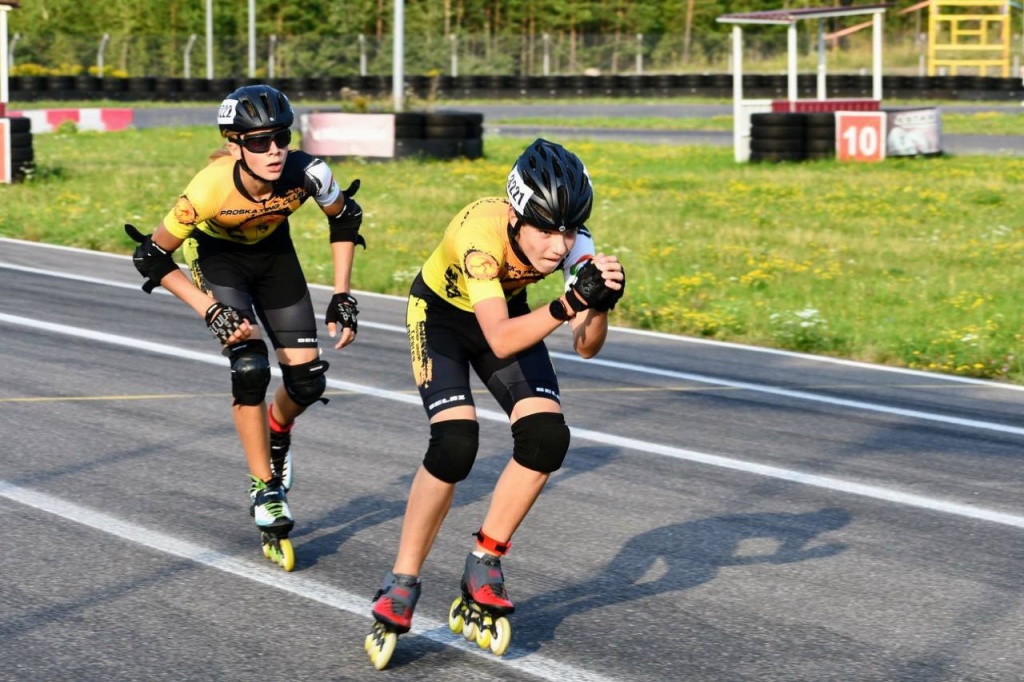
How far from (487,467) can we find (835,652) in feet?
9.89

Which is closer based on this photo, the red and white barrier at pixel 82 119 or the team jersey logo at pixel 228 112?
the team jersey logo at pixel 228 112

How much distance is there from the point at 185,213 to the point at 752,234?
42.4ft

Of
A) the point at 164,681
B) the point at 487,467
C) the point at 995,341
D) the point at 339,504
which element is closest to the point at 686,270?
the point at 995,341

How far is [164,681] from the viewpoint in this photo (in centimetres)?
468

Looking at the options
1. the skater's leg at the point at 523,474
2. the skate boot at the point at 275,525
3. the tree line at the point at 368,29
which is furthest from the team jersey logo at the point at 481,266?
the tree line at the point at 368,29

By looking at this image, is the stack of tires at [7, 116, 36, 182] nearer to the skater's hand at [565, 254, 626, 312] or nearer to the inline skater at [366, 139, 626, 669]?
the inline skater at [366, 139, 626, 669]

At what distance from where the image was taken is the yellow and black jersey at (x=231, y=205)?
6082 mm

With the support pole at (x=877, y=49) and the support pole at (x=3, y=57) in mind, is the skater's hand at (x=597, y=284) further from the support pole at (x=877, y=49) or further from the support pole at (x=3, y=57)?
the support pole at (x=877, y=49)

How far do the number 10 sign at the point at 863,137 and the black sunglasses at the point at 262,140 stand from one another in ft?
75.6

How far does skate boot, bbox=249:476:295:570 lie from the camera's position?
5887 mm

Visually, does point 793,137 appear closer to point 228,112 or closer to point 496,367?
point 228,112

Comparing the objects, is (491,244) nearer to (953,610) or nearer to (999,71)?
(953,610)

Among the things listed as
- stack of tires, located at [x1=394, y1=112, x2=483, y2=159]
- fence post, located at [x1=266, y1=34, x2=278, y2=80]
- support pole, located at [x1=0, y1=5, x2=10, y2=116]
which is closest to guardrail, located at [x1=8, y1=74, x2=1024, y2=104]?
fence post, located at [x1=266, y1=34, x2=278, y2=80]

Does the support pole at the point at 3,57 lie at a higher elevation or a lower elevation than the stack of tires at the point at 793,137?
higher
